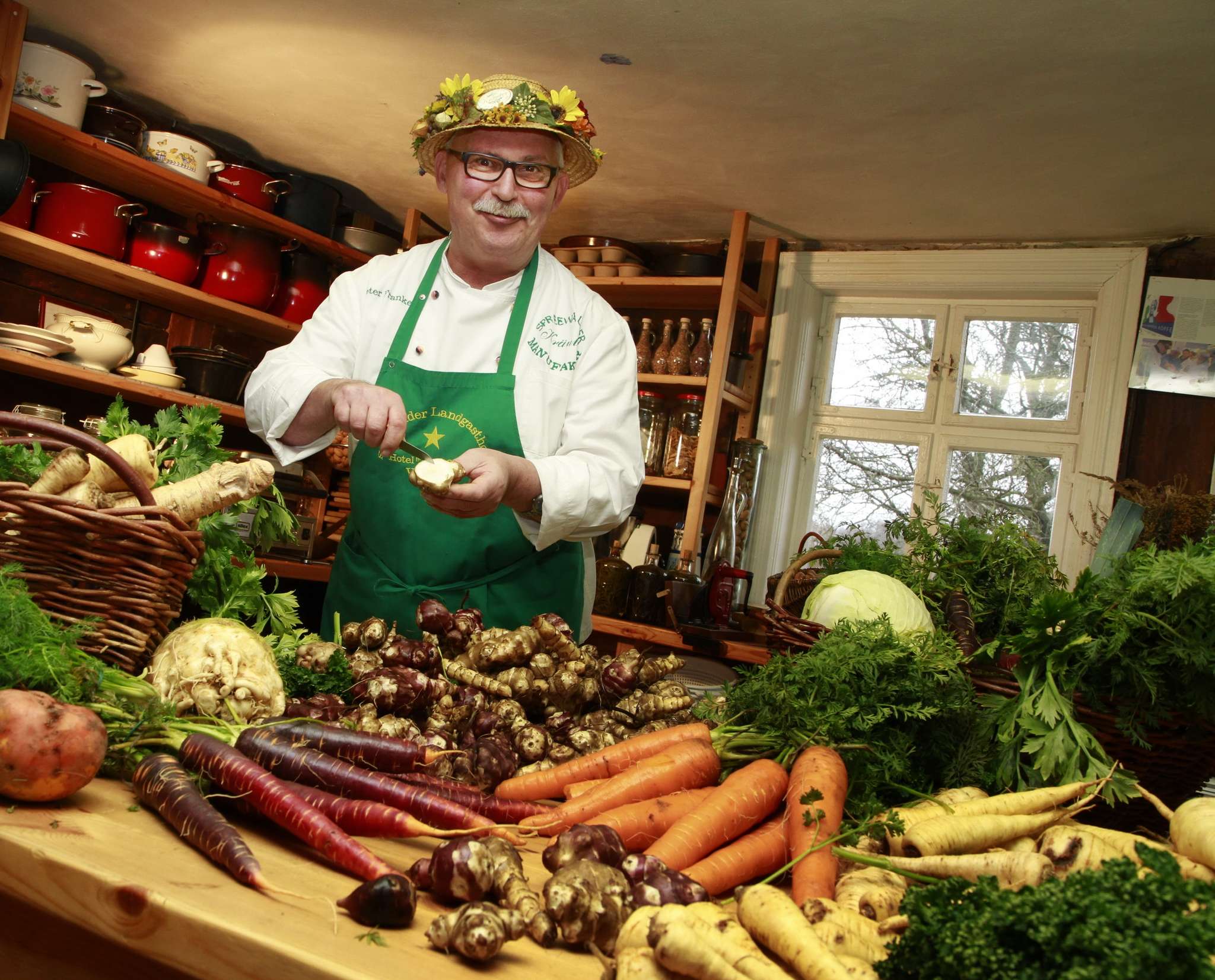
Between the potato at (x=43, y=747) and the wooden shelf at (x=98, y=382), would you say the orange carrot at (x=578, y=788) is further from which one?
the wooden shelf at (x=98, y=382)

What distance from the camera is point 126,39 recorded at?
3.66 m

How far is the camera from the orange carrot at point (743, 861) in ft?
3.82

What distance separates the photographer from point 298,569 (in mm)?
4289

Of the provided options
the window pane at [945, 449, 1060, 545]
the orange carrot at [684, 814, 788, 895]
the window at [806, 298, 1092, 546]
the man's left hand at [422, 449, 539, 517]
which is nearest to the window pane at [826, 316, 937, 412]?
the window at [806, 298, 1092, 546]

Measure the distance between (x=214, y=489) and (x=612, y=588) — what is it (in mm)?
2814

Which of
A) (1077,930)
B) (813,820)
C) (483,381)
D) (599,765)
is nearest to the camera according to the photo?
(1077,930)

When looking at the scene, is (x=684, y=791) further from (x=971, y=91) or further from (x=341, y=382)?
(x=971, y=91)

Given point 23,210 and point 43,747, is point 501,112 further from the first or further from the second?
point 23,210

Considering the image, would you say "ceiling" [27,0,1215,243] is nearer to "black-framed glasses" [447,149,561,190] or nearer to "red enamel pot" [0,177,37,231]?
"red enamel pot" [0,177,37,231]

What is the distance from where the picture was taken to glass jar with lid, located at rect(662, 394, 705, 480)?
4.40 meters

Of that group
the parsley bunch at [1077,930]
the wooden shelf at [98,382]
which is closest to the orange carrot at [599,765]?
the parsley bunch at [1077,930]

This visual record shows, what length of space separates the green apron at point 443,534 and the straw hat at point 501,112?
0.38 meters

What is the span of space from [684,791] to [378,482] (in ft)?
4.07

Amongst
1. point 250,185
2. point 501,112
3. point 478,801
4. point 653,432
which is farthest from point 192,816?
point 250,185
